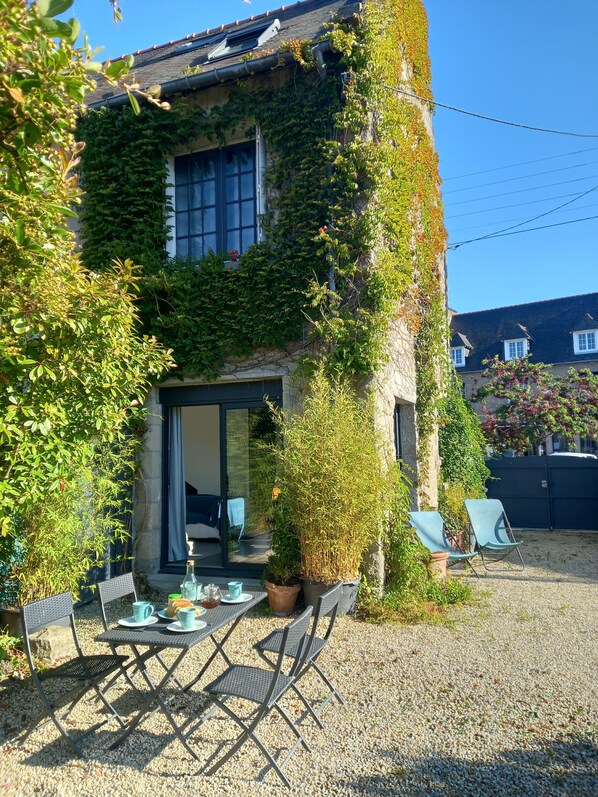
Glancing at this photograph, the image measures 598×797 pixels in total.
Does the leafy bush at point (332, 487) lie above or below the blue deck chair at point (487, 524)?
above

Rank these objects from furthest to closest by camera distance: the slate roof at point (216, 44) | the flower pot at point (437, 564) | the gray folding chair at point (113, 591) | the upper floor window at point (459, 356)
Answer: the upper floor window at point (459, 356) < the slate roof at point (216, 44) < the flower pot at point (437, 564) < the gray folding chair at point (113, 591)

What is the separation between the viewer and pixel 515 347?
1074 inches

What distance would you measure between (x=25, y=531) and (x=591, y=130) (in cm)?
855

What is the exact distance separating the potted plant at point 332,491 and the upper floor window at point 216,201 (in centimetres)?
259

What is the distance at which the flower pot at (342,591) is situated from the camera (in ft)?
17.3

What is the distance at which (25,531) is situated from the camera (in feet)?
14.6

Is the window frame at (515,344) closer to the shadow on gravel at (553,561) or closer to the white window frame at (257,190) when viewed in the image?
the shadow on gravel at (553,561)

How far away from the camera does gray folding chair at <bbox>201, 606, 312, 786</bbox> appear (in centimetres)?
279

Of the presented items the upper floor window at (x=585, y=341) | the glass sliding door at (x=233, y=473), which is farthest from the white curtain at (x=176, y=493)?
the upper floor window at (x=585, y=341)

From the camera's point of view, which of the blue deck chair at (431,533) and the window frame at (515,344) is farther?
the window frame at (515,344)

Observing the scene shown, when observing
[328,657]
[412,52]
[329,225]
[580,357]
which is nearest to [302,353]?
[329,225]

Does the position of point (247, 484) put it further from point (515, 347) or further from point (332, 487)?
point (515, 347)

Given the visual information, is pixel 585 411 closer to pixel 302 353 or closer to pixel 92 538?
pixel 302 353

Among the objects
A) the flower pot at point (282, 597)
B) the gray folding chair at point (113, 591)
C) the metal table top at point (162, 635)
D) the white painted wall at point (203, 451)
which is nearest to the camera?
the metal table top at point (162, 635)
